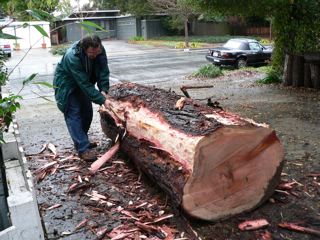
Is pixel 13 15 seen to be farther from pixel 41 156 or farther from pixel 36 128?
pixel 36 128

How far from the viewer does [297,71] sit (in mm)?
10469

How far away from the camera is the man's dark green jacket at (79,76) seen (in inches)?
190

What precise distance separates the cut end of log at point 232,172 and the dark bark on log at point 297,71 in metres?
7.19

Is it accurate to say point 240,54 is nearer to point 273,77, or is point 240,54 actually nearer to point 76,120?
point 273,77

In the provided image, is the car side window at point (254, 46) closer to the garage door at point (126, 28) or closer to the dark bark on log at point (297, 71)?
the dark bark on log at point (297, 71)

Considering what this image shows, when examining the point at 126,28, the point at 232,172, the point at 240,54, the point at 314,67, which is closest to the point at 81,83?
the point at 232,172

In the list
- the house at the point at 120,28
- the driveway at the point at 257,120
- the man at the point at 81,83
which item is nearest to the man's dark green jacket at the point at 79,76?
the man at the point at 81,83

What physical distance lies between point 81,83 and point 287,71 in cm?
738

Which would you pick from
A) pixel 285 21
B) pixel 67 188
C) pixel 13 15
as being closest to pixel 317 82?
pixel 285 21

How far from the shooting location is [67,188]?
14.8 ft

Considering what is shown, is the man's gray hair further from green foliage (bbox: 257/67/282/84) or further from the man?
green foliage (bbox: 257/67/282/84)

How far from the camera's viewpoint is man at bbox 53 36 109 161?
4824mm

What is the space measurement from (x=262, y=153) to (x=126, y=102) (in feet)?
6.16

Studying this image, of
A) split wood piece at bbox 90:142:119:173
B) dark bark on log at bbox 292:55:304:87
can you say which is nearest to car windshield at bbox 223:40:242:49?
dark bark on log at bbox 292:55:304:87
